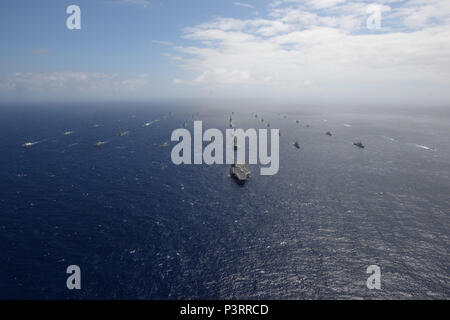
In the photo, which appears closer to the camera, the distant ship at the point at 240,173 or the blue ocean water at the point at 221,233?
the blue ocean water at the point at 221,233

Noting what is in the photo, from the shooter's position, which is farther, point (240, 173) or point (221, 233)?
point (240, 173)

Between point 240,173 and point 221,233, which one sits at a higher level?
point 240,173

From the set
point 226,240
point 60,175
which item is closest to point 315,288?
point 226,240

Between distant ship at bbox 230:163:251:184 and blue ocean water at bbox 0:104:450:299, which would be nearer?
blue ocean water at bbox 0:104:450:299

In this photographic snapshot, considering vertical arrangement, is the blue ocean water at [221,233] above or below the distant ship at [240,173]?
below
